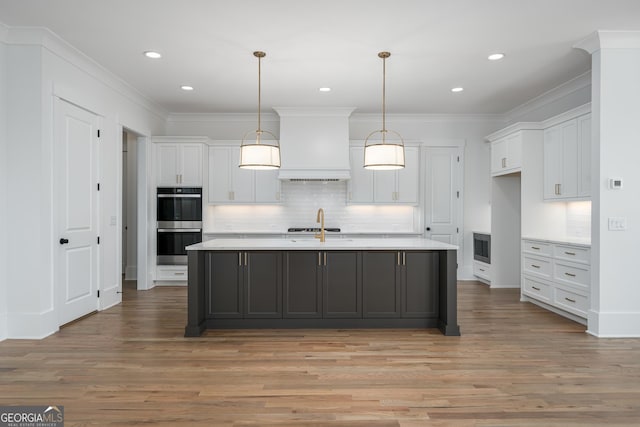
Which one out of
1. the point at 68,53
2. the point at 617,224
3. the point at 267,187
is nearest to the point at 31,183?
the point at 68,53

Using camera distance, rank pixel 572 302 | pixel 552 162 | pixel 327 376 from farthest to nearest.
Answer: pixel 552 162, pixel 572 302, pixel 327 376

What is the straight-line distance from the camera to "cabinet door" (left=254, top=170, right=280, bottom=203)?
689cm

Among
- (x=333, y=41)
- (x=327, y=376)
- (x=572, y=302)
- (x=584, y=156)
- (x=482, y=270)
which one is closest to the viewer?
(x=327, y=376)

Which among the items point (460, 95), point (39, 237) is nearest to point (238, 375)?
point (39, 237)

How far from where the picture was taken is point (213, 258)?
4.24 meters

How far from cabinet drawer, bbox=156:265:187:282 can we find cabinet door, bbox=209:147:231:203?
4.15 feet

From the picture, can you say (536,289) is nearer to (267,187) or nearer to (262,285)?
(262,285)

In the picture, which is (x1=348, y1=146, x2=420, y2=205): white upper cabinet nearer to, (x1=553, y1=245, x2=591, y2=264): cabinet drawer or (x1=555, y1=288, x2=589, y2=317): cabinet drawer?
(x1=553, y1=245, x2=591, y2=264): cabinet drawer

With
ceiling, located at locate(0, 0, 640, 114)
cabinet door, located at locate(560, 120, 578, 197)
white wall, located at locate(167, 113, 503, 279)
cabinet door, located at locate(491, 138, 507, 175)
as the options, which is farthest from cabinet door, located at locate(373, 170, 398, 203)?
cabinet door, located at locate(560, 120, 578, 197)

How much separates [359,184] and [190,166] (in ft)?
9.47

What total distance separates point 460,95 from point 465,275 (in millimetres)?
3207

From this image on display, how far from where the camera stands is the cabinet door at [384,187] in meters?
6.91

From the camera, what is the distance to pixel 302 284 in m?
4.24

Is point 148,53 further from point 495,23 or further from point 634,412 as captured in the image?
point 634,412
